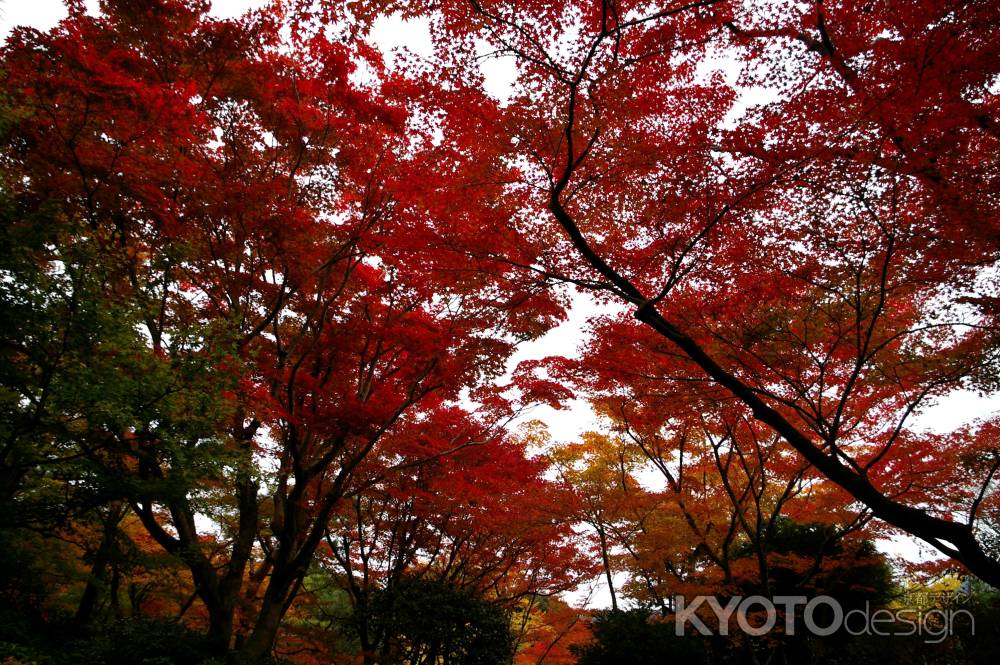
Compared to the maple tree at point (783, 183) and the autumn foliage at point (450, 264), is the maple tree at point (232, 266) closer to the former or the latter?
the autumn foliage at point (450, 264)

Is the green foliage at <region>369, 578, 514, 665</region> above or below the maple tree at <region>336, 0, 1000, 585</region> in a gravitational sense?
below

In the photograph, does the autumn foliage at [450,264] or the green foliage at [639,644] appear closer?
the autumn foliage at [450,264]

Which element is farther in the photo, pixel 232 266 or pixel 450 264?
pixel 232 266

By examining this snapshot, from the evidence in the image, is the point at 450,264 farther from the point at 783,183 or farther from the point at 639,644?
the point at 639,644

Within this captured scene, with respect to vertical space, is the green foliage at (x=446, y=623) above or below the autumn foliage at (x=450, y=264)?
below

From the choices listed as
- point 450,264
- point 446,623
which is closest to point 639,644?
point 446,623

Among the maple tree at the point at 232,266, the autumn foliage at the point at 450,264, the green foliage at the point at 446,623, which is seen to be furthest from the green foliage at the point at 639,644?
the maple tree at the point at 232,266

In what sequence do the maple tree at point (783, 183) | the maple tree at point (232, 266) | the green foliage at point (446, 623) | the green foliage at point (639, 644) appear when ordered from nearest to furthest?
the maple tree at point (783, 183), the maple tree at point (232, 266), the green foliage at point (446, 623), the green foliage at point (639, 644)

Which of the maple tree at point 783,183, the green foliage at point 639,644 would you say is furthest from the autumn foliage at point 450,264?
the green foliage at point 639,644

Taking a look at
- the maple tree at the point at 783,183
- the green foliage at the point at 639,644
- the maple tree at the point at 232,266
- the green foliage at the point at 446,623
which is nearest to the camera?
the maple tree at the point at 783,183

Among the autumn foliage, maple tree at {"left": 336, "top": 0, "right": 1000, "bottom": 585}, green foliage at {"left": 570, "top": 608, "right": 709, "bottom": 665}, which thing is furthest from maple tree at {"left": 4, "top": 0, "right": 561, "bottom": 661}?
green foliage at {"left": 570, "top": 608, "right": 709, "bottom": 665}

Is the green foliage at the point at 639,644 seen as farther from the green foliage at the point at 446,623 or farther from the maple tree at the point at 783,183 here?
the maple tree at the point at 783,183

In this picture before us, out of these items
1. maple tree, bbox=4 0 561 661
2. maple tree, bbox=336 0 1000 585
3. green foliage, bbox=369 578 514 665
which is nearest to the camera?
maple tree, bbox=336 0 1000 585

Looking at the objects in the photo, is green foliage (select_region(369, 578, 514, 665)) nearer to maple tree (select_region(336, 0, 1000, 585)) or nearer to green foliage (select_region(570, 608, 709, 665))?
green foliage (select_region(570, 608, 709, 665))
